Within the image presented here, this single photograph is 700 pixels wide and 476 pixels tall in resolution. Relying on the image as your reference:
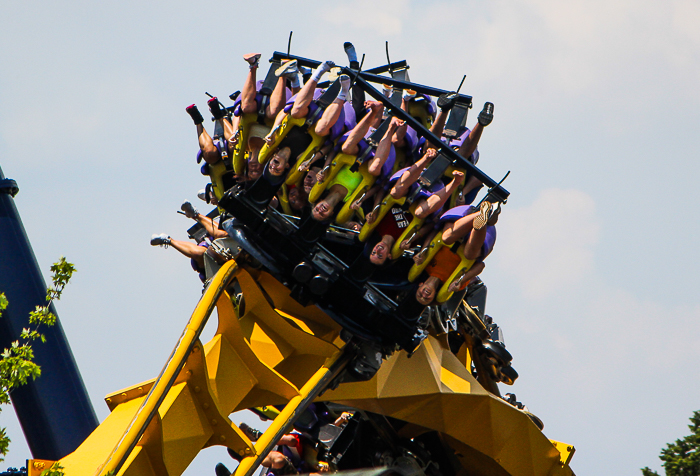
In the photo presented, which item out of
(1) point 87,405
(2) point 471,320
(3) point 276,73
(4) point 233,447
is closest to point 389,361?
(2) point 471,320

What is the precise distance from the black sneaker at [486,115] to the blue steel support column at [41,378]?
803 cm

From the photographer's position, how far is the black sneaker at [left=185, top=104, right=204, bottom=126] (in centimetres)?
1398

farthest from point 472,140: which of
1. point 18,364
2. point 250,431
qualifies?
point 18,364

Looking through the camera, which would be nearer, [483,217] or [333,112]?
[483,217]

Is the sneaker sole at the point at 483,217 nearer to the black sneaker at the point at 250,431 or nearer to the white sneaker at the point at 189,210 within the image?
the white sneaker at the point at 189,210

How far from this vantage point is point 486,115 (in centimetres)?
1352

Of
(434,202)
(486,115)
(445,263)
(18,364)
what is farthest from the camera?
(486,115)

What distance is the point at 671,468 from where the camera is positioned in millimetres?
17266

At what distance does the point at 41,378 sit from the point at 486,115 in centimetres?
866

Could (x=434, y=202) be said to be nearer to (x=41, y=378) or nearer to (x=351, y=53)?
(x=351, y=53)

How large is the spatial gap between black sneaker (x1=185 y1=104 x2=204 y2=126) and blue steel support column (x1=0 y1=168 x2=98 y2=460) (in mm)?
4589

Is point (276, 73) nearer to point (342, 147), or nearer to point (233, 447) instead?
point (342, 147)

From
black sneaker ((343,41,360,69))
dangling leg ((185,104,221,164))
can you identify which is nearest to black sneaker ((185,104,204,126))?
dangling leg ((185,104,221,164))

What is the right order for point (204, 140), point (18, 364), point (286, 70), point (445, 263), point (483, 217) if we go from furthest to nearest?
point (204, 140), point (286, 70), point (445, 263), point (483, 217), point (18, 364)
